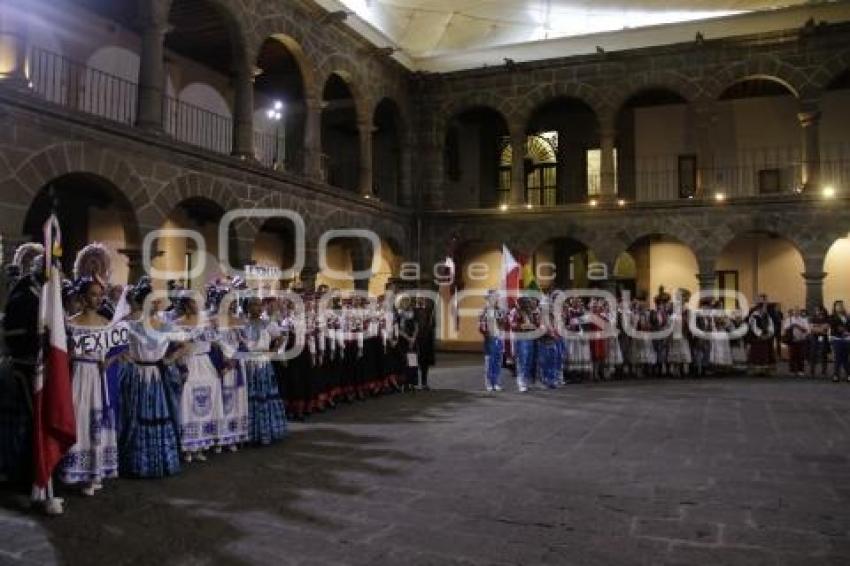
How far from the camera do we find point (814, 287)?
642 inches

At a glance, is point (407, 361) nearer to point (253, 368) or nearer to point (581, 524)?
point (253, 368)

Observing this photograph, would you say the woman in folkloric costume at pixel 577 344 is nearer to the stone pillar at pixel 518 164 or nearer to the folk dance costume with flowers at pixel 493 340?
the folk dance costume with flowers at pixel 493 340

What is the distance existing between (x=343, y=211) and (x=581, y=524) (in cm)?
1263

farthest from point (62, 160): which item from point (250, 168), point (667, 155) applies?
point (667, 155)

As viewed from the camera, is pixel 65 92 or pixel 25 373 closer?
pixel 25 373

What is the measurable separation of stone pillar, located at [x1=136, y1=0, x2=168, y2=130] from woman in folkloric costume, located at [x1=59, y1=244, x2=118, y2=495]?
6501mm

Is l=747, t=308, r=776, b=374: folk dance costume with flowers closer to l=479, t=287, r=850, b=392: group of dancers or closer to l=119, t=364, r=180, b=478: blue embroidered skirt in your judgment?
l=479, t=287, r=850, b=392: group of dancers

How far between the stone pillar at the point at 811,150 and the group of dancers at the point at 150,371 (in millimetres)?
13696

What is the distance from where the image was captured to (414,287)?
63.9ft

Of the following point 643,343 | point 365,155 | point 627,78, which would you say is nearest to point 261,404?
point 643,343

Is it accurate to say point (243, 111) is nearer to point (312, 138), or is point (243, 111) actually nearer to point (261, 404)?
point (312, 138)

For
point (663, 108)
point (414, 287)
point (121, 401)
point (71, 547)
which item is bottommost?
point (71, 547)

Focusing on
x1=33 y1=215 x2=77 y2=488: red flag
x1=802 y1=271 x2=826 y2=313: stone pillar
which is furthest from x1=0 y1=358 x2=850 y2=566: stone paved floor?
x1=802 y1=271 x2=826 y2=313: stone pillar

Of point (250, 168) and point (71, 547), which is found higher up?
point (250, 168)
